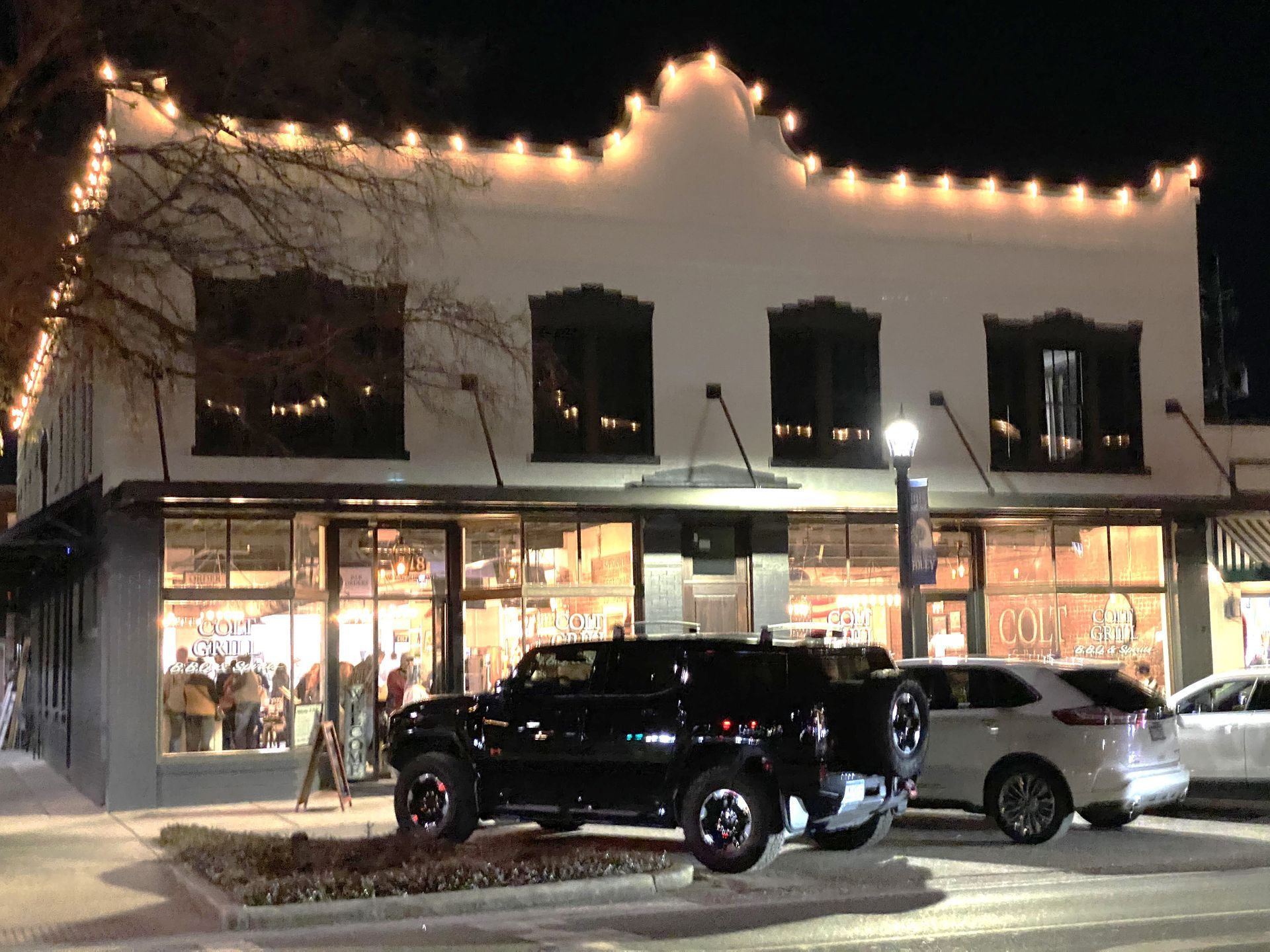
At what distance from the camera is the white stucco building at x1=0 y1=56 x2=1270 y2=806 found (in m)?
18.0

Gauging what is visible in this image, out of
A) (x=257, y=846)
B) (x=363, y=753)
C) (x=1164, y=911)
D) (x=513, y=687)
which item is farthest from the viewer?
(x=363, y=753)

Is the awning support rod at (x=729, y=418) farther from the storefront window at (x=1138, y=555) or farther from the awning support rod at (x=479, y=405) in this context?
the storefront window at (x=1138, y=555)

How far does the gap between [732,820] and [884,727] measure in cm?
149

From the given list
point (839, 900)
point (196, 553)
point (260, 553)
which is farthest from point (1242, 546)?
point (196, 553)

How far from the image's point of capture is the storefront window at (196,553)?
17.9m

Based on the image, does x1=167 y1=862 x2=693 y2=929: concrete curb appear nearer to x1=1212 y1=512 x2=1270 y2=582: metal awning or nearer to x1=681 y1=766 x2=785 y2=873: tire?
x1=681 y1=766 x2=785 y2=873: tire

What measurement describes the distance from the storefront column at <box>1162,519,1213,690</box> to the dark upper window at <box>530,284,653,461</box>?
8.17m

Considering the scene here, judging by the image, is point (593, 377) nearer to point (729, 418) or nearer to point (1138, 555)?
point (729, 418)

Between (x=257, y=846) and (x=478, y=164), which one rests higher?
(x=478, y=164)

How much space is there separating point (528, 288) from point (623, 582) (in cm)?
410

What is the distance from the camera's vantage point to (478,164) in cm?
1964

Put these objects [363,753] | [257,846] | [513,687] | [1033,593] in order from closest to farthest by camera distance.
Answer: [257,846] < [513,687] < [363,753] < [1033,593]

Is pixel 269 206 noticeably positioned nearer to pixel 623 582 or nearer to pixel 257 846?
pixel 623 582

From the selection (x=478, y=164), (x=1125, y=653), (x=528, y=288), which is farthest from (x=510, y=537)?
(x=1125, y=653)
